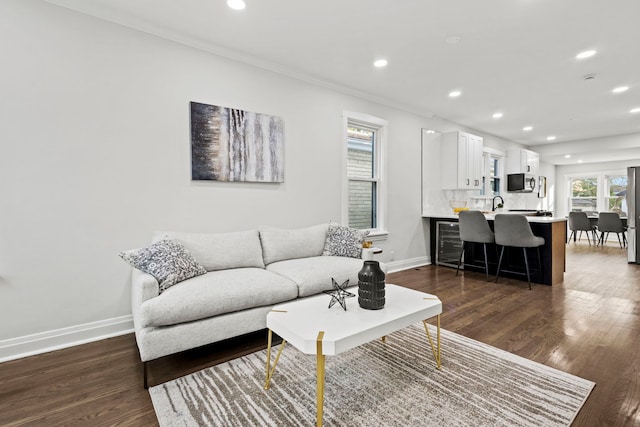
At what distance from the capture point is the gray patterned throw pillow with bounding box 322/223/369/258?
3510 mm

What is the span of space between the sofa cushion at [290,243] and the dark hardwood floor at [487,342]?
32.0 inches

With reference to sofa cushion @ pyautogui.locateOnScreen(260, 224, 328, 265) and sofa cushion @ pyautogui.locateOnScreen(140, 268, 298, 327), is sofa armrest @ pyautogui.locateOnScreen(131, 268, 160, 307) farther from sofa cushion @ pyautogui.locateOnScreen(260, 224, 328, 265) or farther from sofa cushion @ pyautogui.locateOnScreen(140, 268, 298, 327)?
sofa cushion @ pyautogui.locateOnScreen(260, 224, 328, 265)

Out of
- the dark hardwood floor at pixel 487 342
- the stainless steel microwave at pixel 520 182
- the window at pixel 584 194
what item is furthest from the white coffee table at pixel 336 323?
the window at pixel 584 194

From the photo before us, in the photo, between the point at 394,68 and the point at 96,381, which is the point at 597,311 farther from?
the point at 96,381

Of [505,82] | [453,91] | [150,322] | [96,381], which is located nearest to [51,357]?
[96,381]

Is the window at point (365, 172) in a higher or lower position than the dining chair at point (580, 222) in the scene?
higher

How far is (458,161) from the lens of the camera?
18.5 ft

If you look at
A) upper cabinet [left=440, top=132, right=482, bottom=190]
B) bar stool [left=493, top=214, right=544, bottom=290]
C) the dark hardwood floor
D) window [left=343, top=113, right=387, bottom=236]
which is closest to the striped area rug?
the dark hardwood floor

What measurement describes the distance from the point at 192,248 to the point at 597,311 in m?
4.05

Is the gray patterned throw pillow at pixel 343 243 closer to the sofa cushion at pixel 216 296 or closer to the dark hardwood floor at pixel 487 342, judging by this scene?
the sofa cushion at pixel 216 296

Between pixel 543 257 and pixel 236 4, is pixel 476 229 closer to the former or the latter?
pixel 543 257

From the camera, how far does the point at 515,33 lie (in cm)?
293

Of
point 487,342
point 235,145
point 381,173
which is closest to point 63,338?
point 235,145

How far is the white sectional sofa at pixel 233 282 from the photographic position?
2.03 meters
